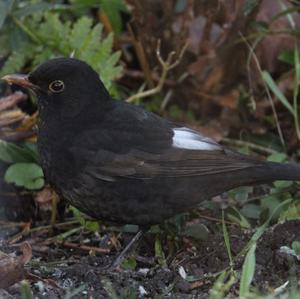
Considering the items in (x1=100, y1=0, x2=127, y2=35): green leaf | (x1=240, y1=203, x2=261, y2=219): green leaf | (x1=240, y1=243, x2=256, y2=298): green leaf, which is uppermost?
(x1=100, y1=0, x2=127, y2=35): green leaf

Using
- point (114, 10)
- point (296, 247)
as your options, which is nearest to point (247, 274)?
point (296, 247)

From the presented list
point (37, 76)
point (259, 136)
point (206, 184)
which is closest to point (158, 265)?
point (206, 184)

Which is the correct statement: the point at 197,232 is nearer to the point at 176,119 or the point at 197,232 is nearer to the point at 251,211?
the point at 251,211

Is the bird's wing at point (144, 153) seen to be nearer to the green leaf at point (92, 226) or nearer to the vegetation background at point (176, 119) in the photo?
the vegetation background at point (176, 119)

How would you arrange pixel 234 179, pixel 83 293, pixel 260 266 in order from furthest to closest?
1. pixel 234 179
2. pixel 260 266
3. pixel 83 293

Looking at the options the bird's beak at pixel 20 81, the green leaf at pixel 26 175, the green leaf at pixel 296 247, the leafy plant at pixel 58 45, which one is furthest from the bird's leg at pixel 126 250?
the leafy plant at pixel 58 45

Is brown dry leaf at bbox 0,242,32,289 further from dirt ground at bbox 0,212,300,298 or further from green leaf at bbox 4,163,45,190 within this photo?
green leaf at bbox 4,163,45,190

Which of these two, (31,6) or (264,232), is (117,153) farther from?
(31,6)

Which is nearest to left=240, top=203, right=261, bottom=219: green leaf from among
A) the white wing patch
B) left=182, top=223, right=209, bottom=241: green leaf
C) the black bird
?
left=182, top=223, right=209, bottom=241: green leaf
